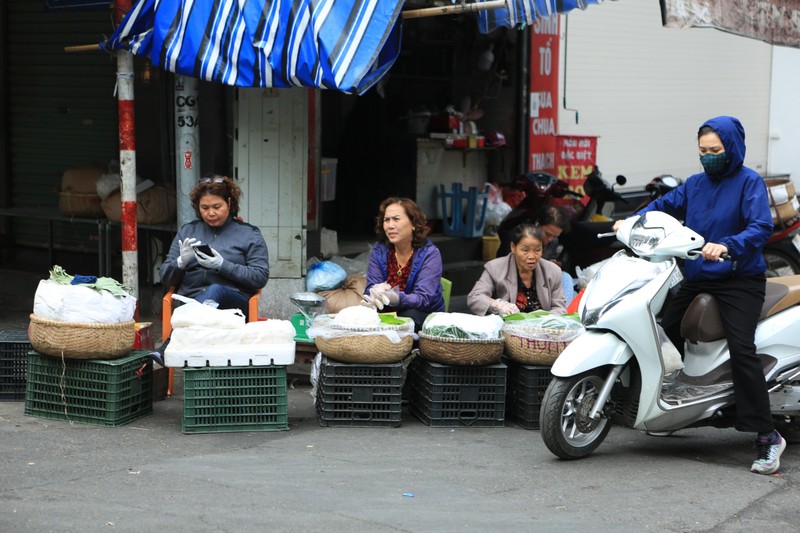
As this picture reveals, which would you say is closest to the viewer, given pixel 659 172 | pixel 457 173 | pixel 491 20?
pixel 491 20

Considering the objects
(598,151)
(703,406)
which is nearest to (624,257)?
(703,406)

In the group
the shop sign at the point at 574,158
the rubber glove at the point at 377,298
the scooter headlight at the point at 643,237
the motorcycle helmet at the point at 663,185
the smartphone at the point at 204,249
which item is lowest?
the rubber glove at the point at 377,298

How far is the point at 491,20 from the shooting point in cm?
722

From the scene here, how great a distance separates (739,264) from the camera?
5535 mm

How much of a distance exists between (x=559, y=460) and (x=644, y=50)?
37.2 feet

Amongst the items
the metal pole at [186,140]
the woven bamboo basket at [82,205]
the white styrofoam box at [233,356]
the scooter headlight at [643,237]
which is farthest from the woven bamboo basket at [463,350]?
the woven bamboo basket at [82,205]

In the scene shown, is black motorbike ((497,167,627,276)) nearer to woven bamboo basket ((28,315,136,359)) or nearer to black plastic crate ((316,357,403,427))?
black plastic crate ((316,357,403,427))

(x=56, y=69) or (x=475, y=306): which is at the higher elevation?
(x=56, y=69)

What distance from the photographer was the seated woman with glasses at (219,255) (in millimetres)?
6590

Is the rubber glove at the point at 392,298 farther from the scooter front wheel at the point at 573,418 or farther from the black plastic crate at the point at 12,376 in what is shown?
the black plastic crate at the point at 12,376

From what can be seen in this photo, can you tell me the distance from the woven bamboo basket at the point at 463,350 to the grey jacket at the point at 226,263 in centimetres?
122

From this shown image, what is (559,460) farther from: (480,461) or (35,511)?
(35,511)

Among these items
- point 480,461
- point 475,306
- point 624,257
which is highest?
point 624,257

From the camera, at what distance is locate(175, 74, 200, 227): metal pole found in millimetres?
7910
